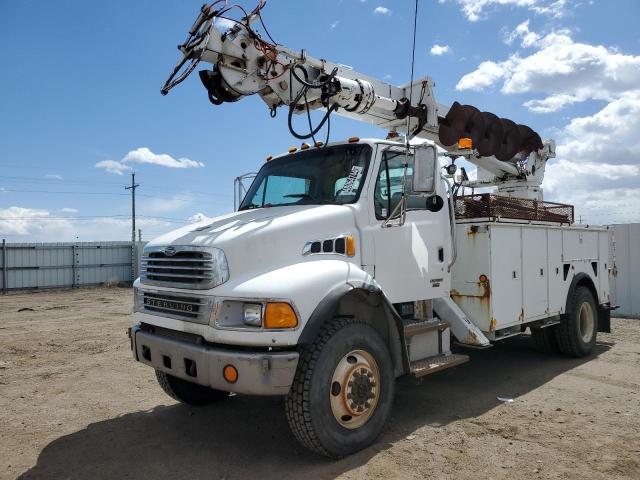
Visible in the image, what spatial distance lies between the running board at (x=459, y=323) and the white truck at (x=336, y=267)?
0.6 inches

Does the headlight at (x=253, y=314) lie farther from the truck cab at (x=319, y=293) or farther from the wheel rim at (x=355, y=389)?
the wheel rim at (x=355, y=389)

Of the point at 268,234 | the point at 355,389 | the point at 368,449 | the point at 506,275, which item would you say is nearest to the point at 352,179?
the point at 268,234

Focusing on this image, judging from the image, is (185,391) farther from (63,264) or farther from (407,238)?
(63,264)

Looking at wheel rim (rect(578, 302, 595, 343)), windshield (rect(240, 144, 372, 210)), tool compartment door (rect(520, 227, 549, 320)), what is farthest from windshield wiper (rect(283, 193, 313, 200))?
wheel rim (rect(578, 302, 595, 343))

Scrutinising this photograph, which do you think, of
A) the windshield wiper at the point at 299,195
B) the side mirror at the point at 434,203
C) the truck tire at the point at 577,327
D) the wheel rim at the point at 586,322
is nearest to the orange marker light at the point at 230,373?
the windshield wiper at the point at 299,195

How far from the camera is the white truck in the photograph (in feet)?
11.9

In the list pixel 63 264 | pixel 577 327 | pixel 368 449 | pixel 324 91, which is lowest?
pixel 368 449

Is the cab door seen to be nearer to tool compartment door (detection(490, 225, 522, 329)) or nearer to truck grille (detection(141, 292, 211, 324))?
tool compartment door (detection(490, 225, 522, 329))

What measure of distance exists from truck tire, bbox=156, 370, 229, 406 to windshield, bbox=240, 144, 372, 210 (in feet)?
6.34

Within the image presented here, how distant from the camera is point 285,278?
3.67 meters

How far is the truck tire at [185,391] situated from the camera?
16.3ft

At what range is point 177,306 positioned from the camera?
160 inches

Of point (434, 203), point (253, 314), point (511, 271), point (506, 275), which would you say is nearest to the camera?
point (253, 314)

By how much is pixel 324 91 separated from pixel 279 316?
2802 mm
